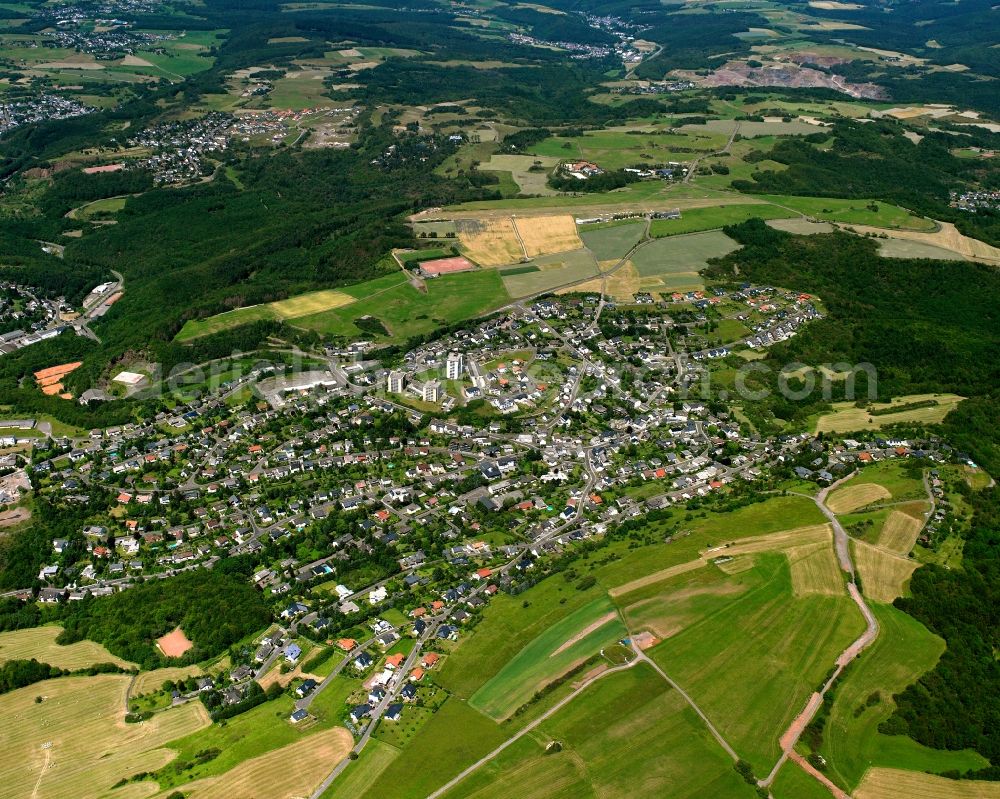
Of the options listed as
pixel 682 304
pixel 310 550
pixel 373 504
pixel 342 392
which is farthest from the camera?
pixel 682 304

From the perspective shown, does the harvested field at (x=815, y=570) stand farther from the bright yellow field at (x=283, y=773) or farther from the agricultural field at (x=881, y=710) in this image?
the bright yellow field at (x=283, y=773)

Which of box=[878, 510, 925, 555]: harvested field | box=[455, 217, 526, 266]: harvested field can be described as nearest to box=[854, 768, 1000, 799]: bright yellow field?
box=[878, 510, 925, 555]: harvested field

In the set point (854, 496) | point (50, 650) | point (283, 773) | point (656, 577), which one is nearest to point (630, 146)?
point (854, 496)

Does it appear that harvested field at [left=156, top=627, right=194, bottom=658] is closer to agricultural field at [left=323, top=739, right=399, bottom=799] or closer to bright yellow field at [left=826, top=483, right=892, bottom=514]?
agricultural field at [left=323, top=739, right=399, bottom=799]

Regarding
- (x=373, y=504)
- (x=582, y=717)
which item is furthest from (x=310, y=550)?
(x=582, y=717)

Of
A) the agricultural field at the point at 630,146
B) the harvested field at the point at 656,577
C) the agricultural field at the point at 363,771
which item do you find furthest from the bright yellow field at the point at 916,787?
the agricultural field at the point at 630,146

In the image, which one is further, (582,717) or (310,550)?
(310,550)

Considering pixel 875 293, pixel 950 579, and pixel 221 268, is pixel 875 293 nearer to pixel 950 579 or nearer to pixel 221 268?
pixel 950 579
